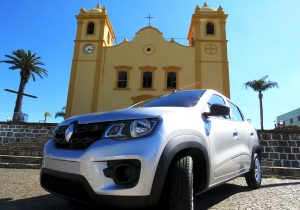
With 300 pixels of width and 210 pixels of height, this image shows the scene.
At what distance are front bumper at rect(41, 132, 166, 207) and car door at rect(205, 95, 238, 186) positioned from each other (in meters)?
0.96

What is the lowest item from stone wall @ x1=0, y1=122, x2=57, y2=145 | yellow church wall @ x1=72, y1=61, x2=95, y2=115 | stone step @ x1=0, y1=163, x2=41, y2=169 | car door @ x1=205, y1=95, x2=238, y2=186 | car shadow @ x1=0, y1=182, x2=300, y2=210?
car shadow @ x1=0, y1=182, x2=300, y2=210

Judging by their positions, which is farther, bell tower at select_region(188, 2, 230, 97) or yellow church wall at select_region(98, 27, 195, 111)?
yellow church wall at select_region(98, 27, 195, 111)

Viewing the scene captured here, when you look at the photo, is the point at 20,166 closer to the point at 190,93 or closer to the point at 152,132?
the point at 190,93

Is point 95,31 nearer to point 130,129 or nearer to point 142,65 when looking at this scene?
point 142,65

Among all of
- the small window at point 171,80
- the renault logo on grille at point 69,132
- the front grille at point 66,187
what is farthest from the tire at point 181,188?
the small window at point 171,80

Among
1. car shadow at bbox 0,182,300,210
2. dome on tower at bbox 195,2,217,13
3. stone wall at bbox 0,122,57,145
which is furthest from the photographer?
dome on tower at bbox 195,2,217,13

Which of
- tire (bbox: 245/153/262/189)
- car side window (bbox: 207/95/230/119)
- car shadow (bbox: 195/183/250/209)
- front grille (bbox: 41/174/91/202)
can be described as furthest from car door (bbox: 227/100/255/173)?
front grille (bbox: 41/174/91/202)

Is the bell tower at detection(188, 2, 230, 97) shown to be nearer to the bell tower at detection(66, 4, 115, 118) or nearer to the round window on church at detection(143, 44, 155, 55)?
the round window on church at detection(143, 44, 155, 55)

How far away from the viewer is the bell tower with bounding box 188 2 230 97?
23.5 m

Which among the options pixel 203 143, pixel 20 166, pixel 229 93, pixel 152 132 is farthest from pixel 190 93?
pixel 229 93

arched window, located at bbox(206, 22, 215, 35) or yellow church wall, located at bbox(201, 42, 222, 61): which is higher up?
arched window, located at bbox(206, 22, 215, 35)

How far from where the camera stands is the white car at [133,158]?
7.20 feet

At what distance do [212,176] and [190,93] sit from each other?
48.7 inches

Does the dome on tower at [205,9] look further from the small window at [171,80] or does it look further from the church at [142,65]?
the small window at [171,80]
